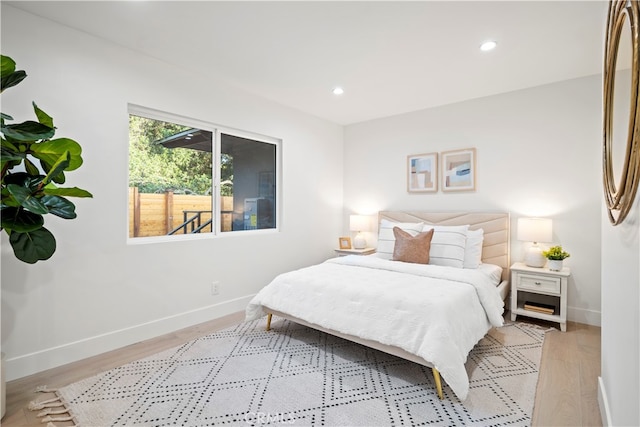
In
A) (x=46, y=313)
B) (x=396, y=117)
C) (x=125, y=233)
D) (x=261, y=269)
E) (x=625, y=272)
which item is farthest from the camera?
(x=396, y=117)

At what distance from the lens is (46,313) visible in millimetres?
2307

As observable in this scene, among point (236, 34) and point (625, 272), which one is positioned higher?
point (236, 34)

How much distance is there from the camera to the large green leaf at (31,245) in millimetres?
1804

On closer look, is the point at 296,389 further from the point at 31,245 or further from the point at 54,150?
the point at 54,150

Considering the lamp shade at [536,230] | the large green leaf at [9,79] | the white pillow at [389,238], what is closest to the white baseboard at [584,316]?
the lamp shade at [536,230]

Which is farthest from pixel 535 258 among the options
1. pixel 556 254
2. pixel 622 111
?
pixel 622 111

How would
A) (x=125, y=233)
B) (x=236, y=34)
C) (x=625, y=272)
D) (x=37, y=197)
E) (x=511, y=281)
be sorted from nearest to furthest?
(x=625, y=272)
(x=37, y=197)
(x=236, y=34)
(x=125, y=233)
(x=511, y=281)

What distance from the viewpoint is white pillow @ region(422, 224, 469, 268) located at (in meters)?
3.30

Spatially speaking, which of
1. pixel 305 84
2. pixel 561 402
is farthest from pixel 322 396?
pixel 305 84

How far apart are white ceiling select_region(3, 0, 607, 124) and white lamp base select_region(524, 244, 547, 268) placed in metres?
1.76

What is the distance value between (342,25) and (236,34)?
82 cm

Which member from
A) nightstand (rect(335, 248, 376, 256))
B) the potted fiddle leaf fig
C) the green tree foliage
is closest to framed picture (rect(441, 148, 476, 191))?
nightstand (rect(335, 248, 376, 256))

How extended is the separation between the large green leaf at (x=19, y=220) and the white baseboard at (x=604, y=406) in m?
3.10

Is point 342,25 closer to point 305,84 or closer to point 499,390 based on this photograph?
point 305,84
